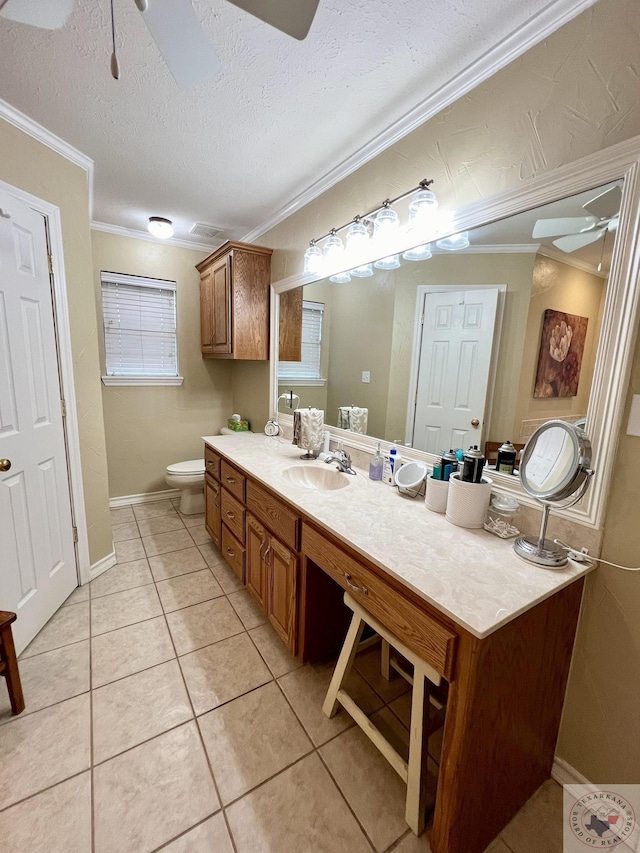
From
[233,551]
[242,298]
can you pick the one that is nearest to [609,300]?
[233,551]

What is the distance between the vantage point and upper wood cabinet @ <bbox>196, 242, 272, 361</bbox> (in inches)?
104

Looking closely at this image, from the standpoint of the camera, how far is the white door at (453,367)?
1425 mm

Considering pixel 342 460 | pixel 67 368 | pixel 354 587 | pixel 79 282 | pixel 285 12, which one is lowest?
pixel 354 587

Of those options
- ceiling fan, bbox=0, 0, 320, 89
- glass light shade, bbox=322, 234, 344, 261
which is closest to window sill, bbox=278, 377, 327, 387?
glass light shade, bbox=322, 234, 344, 261

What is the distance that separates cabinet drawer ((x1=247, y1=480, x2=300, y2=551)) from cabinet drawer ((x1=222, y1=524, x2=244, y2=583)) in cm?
35

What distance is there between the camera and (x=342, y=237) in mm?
2018

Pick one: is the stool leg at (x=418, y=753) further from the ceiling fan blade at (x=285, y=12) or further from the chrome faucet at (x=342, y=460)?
the ceiling fan blade at (x=285, y=12)

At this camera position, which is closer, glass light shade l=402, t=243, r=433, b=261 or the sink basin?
glass light shade l=402, t=243, r=433, b=261

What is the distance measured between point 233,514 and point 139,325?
215 centimetres

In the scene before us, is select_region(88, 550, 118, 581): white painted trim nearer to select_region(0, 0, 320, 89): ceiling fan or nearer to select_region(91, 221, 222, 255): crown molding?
select_region(0, 0, 320, 89): ceiling fan

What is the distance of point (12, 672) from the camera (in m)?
1.32

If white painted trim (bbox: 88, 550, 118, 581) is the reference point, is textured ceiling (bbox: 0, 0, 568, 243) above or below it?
above

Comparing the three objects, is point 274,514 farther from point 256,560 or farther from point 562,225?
point 562,225

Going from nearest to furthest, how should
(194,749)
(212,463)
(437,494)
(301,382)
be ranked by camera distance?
(194,749), (437,494), (212,463), (301,382)
